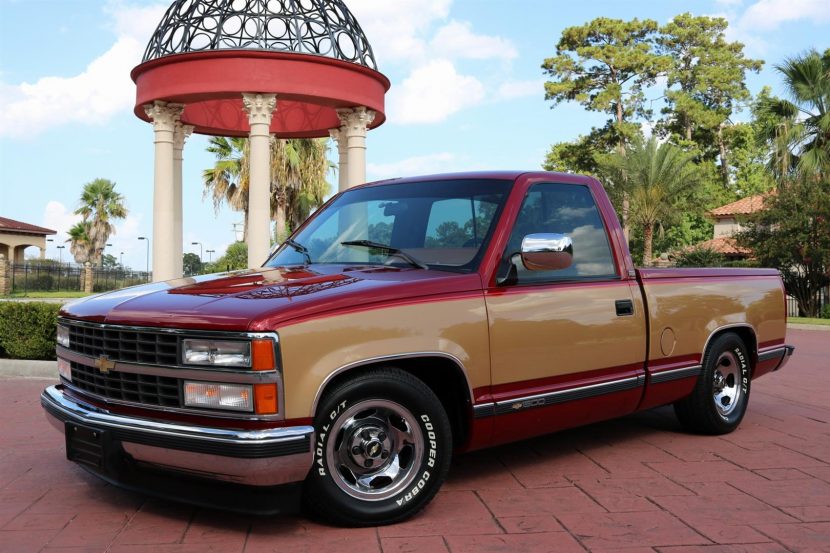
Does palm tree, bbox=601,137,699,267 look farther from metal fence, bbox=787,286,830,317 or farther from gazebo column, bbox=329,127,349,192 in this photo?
gazebo column, bbox=329,127,349,192

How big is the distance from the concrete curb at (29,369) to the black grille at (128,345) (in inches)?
241

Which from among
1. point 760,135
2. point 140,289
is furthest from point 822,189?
point 140,289

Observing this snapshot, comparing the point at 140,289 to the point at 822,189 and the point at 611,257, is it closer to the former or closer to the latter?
the point at 611,257

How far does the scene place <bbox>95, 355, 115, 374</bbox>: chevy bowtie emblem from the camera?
4.12m

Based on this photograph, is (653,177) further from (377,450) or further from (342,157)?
(377,450)

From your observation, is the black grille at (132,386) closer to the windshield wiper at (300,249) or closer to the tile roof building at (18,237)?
the windshield wiper at (300,249)

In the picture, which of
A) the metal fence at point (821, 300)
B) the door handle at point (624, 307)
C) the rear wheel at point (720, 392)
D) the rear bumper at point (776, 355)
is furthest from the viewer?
the metal fence at point (821, 300)

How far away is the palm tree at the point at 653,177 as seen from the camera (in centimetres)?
3444

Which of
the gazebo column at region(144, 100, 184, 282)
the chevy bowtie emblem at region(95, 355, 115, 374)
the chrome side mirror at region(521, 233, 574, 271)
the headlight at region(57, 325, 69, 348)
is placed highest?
the gazebo column at region(144, 100, 184, 282)

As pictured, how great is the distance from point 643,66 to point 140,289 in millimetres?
49389

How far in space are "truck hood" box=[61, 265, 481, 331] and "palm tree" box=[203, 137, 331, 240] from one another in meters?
28.8

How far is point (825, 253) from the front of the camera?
2681cm

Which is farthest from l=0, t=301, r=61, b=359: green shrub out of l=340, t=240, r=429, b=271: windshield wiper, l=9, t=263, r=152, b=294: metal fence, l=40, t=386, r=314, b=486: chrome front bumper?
l=9, t=263, r=152, b=294: metal fence

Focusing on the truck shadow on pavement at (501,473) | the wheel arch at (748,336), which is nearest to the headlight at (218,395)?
the truck shadow on pavement at (501,473)
